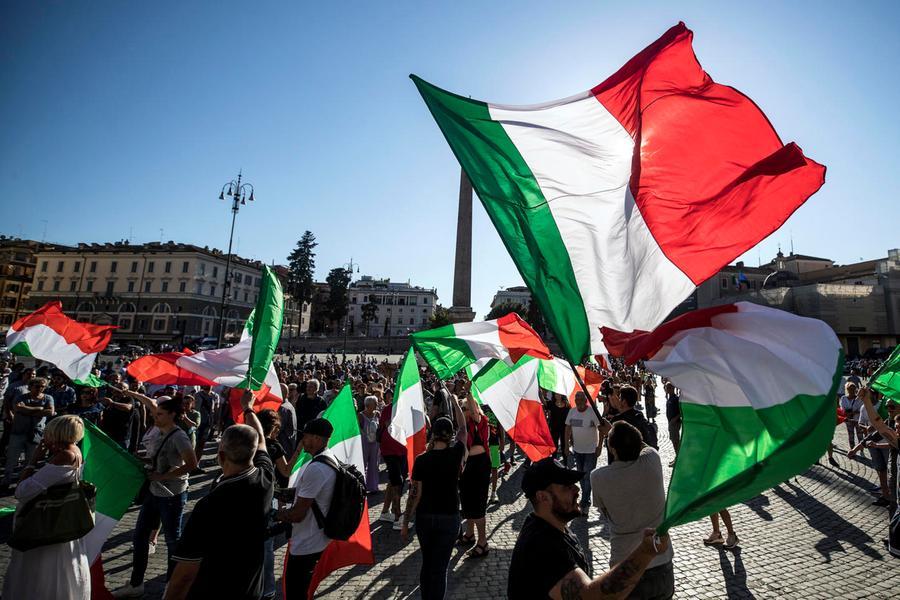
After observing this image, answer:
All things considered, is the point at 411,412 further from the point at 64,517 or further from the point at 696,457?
the point at 696,457

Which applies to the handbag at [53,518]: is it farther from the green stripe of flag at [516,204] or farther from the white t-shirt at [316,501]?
the green stripe of flag at [516,204]

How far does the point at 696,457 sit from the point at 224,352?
631cm

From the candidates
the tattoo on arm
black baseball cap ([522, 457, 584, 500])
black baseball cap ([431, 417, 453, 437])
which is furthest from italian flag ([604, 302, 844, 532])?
black baseball cap ([431, 417, 453, 437])

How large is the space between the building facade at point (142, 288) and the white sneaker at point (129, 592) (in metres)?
65.3

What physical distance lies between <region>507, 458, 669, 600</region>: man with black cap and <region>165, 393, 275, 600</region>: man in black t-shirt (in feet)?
5.13

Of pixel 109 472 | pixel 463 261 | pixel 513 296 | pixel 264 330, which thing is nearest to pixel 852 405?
pixel 264 330

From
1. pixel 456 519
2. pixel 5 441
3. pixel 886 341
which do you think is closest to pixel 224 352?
pixel 456 519

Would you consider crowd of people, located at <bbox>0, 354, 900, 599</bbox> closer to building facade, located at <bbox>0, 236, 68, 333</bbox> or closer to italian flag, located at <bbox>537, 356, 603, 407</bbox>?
italian flag, located at <bbox>537, 356, 603, 407</bbox>

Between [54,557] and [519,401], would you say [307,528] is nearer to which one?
[54,557]

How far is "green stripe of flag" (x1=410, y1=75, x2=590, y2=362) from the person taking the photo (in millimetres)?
3266

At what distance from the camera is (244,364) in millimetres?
6531

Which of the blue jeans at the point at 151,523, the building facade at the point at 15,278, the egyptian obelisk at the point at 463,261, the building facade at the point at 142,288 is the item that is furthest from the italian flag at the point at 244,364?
the building facade at the point at 15,278

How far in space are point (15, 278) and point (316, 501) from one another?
322 feet

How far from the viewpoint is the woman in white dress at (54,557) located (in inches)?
124
